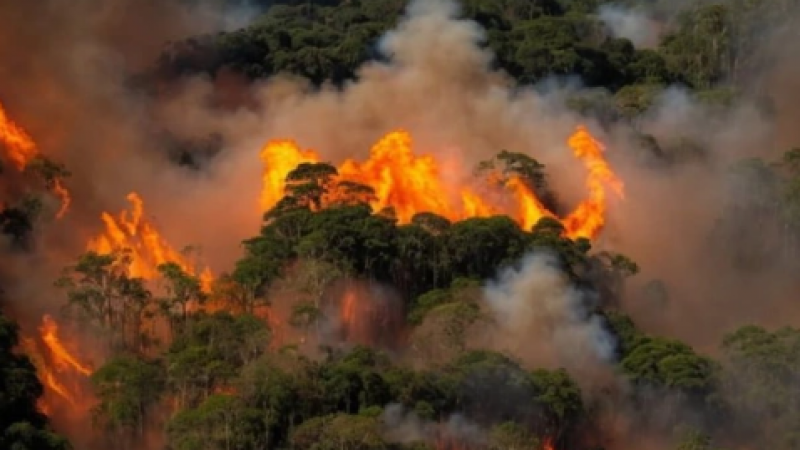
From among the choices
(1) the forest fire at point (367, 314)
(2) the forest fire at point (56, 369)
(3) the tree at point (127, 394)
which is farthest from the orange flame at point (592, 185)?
(3) the tree at point (127, 394)

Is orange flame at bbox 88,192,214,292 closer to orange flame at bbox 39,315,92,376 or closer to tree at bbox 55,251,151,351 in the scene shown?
tree at bbox 55,251,151,351

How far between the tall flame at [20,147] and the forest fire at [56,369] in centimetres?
905

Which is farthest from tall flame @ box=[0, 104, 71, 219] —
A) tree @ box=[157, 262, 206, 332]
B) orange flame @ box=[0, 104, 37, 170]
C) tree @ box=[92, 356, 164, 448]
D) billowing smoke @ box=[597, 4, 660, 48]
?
billowing smoke @ box=[597, 4, 660, 48]

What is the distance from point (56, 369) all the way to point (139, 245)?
8.98 m

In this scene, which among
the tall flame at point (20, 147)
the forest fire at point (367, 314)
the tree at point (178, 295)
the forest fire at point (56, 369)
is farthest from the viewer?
the tall flame at point (20, 147)

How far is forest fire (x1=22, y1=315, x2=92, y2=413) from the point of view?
51.4 meters

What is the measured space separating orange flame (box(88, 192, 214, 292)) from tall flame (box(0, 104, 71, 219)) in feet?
6.13

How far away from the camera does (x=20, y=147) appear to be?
2486 inches

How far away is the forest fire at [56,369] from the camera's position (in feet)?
169

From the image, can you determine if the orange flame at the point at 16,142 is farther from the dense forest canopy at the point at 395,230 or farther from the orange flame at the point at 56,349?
the orange flame at the point at 56,349

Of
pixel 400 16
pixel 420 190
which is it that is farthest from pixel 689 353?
pixel 400 16

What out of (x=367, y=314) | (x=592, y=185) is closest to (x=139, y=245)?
(x=367, y=314)

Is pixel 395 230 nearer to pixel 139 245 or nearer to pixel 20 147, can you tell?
pixel 139 245

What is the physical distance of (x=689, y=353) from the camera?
5347 cm
